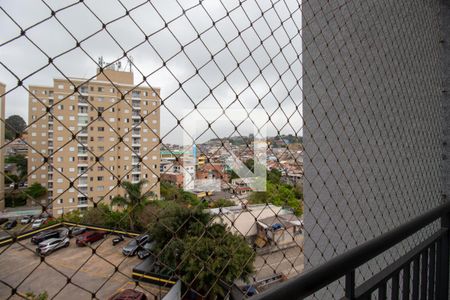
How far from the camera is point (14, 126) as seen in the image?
0.41 m

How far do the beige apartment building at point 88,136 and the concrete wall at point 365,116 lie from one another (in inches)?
35.5

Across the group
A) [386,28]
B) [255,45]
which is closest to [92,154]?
[255,45]

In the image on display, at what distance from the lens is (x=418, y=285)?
89 centimetres

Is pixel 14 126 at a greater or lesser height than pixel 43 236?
greater

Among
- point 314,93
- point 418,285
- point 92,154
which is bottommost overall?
point 418,285

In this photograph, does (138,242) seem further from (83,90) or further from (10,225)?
(83,90)

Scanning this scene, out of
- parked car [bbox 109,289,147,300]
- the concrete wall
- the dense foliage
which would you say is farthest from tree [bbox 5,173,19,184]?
the concrete wall

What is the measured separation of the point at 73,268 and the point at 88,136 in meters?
0.37

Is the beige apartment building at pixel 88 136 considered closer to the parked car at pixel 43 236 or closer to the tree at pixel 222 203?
the parked car at pixel 43 236

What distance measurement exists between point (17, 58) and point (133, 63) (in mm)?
184

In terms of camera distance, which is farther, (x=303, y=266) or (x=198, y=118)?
(x=303, y=266)

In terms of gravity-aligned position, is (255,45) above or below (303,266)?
above

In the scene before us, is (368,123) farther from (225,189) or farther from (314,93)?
(225,189)

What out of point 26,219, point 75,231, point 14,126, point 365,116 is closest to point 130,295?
point 75,231
